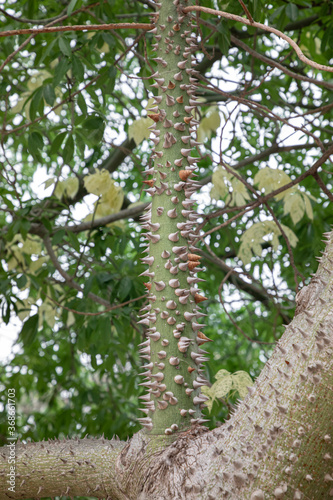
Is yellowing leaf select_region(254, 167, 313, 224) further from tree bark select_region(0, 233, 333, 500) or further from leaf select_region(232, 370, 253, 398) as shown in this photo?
tree bark select_region(0, 233, 333, 500)

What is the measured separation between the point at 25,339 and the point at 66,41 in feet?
3.36

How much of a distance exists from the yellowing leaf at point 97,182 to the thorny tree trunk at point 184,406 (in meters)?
0.89

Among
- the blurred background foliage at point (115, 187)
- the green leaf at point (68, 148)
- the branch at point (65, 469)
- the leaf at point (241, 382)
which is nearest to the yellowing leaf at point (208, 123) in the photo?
the blurred background foliage at point (115, 187)

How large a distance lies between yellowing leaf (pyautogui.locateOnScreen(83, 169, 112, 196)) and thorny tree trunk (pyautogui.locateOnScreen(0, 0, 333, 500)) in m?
0.89

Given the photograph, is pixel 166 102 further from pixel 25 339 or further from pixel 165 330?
pixel 25 339

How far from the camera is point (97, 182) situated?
70.2 inches

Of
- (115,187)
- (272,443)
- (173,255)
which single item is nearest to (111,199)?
(115,187)

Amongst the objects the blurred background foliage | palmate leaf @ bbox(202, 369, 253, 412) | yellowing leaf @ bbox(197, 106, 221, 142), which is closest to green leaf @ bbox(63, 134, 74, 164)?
the blurred background foliage

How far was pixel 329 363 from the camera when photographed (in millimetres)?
516

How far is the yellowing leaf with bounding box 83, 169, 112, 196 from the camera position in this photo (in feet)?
5.81

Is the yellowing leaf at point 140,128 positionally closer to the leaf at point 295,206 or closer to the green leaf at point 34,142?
the green leaf at point 34,142

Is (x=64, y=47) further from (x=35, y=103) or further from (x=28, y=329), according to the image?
(x=28, y=329)

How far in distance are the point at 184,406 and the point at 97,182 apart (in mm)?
1191

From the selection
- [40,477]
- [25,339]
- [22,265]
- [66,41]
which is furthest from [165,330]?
[22,265]
